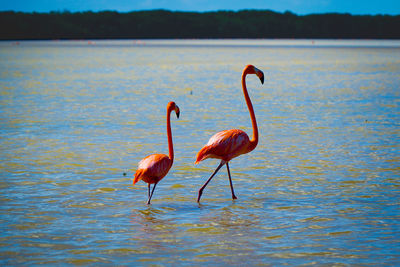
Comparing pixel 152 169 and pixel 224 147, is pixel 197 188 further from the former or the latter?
pixel 152 169

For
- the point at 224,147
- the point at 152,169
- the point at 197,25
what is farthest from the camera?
the point at 197,25

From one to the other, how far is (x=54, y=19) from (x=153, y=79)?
457 ft

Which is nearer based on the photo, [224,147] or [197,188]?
[224,147]

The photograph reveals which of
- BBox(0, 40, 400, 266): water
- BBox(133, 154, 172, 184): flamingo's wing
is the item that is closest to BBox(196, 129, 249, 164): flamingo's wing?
BBox(133, 154, 172, 184): flamingo's wing

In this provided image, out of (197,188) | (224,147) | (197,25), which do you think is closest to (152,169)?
(224,147)

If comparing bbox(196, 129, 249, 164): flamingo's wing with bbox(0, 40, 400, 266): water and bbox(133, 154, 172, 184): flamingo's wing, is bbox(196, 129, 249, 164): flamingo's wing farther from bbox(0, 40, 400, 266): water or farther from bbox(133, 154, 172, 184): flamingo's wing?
bbox(0, 40, 400, 266): water

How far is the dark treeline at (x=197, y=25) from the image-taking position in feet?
490

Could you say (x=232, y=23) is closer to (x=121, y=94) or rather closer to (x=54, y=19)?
(x=54, y=19)

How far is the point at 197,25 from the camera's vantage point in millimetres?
167250

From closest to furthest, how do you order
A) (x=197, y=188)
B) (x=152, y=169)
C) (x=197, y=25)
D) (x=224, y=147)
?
1. (x=152, y=169)
2. (x=224, y=147)
3. (x=197, y=188)
4. (x=197, y=25)

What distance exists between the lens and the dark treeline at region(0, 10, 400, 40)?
14935cm

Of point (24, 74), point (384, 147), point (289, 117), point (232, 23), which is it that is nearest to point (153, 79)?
point (24, 74)

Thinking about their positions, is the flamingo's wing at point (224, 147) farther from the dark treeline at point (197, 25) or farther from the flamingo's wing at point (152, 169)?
the dark treeline at point (197, 25)

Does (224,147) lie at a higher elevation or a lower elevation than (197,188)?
higher
